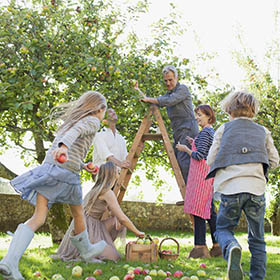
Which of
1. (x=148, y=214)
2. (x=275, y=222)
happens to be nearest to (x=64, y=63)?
(x=148, y=214)

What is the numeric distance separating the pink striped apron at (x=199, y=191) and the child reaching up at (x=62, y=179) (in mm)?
1489

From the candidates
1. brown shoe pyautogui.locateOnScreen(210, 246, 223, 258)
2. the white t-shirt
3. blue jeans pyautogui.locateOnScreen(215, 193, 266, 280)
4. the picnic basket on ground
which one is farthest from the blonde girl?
Answer: blue jeans pyautogui.locateOnScreen(215, 193, 266, 280)

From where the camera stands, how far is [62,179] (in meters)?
3.11

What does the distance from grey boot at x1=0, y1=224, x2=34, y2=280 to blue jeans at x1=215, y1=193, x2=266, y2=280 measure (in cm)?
139

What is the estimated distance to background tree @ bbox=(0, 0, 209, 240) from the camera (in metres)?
4.74

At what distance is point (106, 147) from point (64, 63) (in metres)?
1.15

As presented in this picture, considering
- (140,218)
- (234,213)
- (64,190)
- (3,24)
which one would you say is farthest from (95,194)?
(140,218)

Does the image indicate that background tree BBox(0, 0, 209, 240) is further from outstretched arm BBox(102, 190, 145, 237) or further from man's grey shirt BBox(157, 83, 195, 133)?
outstretched arm BBox(102, 190, 145, 237)

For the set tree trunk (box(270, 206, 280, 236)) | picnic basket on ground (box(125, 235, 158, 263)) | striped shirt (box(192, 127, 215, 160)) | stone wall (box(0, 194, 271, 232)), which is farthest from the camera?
tree trunk (box(270, 206, 280, 236))

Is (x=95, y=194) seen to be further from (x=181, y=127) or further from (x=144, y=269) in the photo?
(x=181, y=127)

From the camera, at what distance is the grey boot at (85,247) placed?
3.41m

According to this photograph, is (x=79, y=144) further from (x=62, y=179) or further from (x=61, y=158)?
(x=61, y=158)

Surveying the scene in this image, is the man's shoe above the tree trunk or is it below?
below

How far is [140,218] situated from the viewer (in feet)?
34.6
